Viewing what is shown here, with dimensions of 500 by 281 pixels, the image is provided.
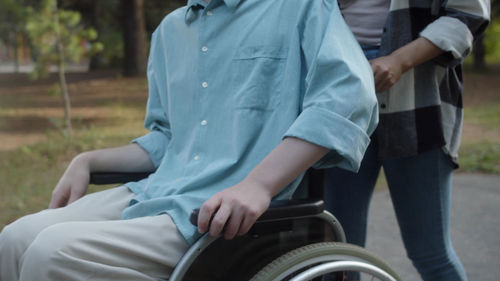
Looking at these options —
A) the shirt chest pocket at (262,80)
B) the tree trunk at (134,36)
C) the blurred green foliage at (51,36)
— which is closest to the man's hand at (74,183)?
the shirt chest pocket at (262,80)

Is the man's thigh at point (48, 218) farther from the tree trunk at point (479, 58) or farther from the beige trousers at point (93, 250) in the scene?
the tree trunk at point (479, 58)

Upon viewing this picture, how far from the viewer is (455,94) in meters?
1.98

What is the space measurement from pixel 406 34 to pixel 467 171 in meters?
4.29

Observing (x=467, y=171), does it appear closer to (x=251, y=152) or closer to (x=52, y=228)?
(x=251, y=152)

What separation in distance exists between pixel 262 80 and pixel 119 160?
0.57 m

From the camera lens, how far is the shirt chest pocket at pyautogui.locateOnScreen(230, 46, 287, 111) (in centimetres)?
167

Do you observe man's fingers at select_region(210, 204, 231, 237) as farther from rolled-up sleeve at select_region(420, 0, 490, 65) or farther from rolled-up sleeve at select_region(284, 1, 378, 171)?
rolled-up sleeve at select_region(420, 0, 490, 65)

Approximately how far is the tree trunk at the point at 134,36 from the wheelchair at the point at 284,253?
1233 centimetres

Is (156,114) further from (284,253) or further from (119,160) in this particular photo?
(284,253)

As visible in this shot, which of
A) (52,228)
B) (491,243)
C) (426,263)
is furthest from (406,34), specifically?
(491,243)

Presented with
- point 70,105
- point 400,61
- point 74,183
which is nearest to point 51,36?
point 70,105

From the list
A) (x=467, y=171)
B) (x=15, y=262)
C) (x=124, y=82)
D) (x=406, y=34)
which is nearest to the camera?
(x=15, y=262)

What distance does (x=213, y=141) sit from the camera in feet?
5.61

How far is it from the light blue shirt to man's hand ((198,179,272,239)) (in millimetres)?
151
